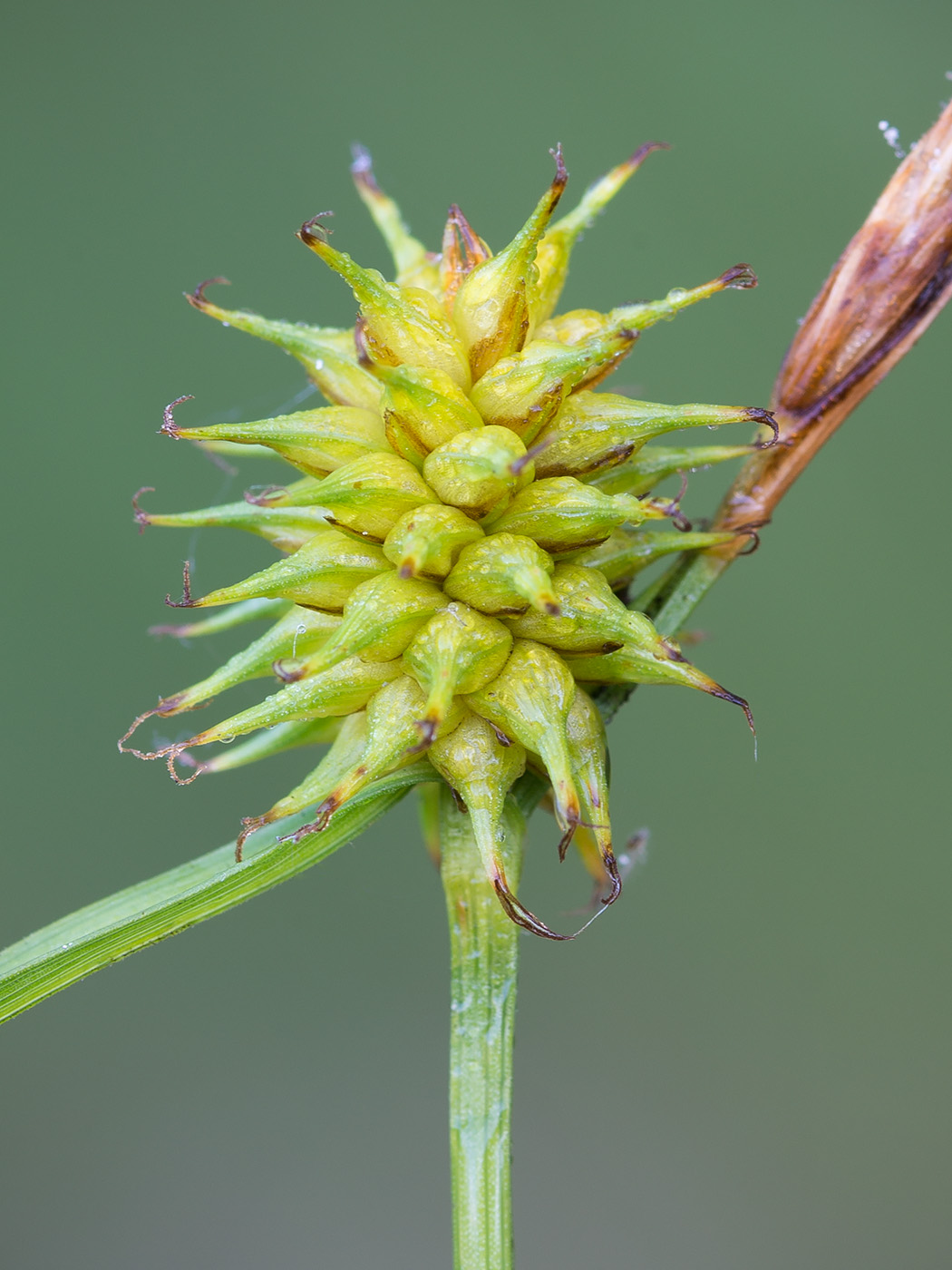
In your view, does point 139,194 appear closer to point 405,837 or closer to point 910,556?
point 405,837

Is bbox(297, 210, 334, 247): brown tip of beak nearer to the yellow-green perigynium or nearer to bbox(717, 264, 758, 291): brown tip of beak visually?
the yellow-green perigynium

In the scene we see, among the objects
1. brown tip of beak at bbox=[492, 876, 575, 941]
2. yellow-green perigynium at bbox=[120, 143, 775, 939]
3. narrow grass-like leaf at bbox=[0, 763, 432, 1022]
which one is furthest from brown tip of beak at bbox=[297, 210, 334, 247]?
brown tip of beak at bbox=[492, 876, 575, 941]

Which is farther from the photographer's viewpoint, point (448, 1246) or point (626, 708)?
point (448, 1246)

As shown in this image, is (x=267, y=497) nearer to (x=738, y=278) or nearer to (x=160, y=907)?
(x=160, y=907)

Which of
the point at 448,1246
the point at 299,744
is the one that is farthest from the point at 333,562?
the point at 448,1246

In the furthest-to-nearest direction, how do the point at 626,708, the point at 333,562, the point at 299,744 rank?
the point at 626,708
the point at 299,744
the point at 333,562
